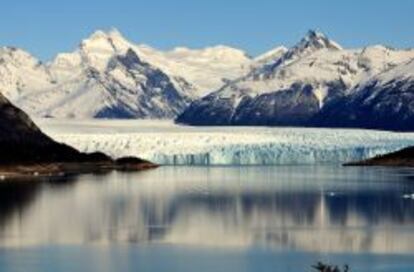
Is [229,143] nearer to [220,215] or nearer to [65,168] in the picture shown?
[65,168]

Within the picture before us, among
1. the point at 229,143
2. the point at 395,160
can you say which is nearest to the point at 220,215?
the point at 229,143

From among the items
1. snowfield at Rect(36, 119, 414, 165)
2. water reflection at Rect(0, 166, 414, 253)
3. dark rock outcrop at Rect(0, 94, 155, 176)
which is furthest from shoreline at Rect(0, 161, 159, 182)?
water reflection at Rect(0, 166, 414, 253)

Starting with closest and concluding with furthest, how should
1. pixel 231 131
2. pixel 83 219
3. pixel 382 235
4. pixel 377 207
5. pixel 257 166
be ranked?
pixel 382 235
pixel 83 219
pixel 377 207
pixel 231 131
pixel 257 166

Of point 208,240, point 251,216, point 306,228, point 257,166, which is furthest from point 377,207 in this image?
point 257,166

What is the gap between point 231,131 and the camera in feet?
513

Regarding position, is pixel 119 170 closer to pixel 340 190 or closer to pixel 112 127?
pixel 112 127

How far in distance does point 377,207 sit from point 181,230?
18.9 metres

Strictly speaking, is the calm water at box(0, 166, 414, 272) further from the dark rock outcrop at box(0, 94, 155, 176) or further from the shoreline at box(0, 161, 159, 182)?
the dark rock outcrop at box(0, 94, 155, 176)

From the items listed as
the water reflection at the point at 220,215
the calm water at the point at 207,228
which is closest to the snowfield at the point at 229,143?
the water reflection at the point at 220,215

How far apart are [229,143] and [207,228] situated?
89.2 meters

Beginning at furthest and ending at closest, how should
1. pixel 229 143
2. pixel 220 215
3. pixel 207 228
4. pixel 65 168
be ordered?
pixel 65 168, pixel 229 143, pixel 220 215, pixel 207 228

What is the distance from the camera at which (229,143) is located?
148375 mm

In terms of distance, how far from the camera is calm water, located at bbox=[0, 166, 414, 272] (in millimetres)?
45125

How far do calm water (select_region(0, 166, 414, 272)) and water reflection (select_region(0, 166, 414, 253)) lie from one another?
0.06 meters
